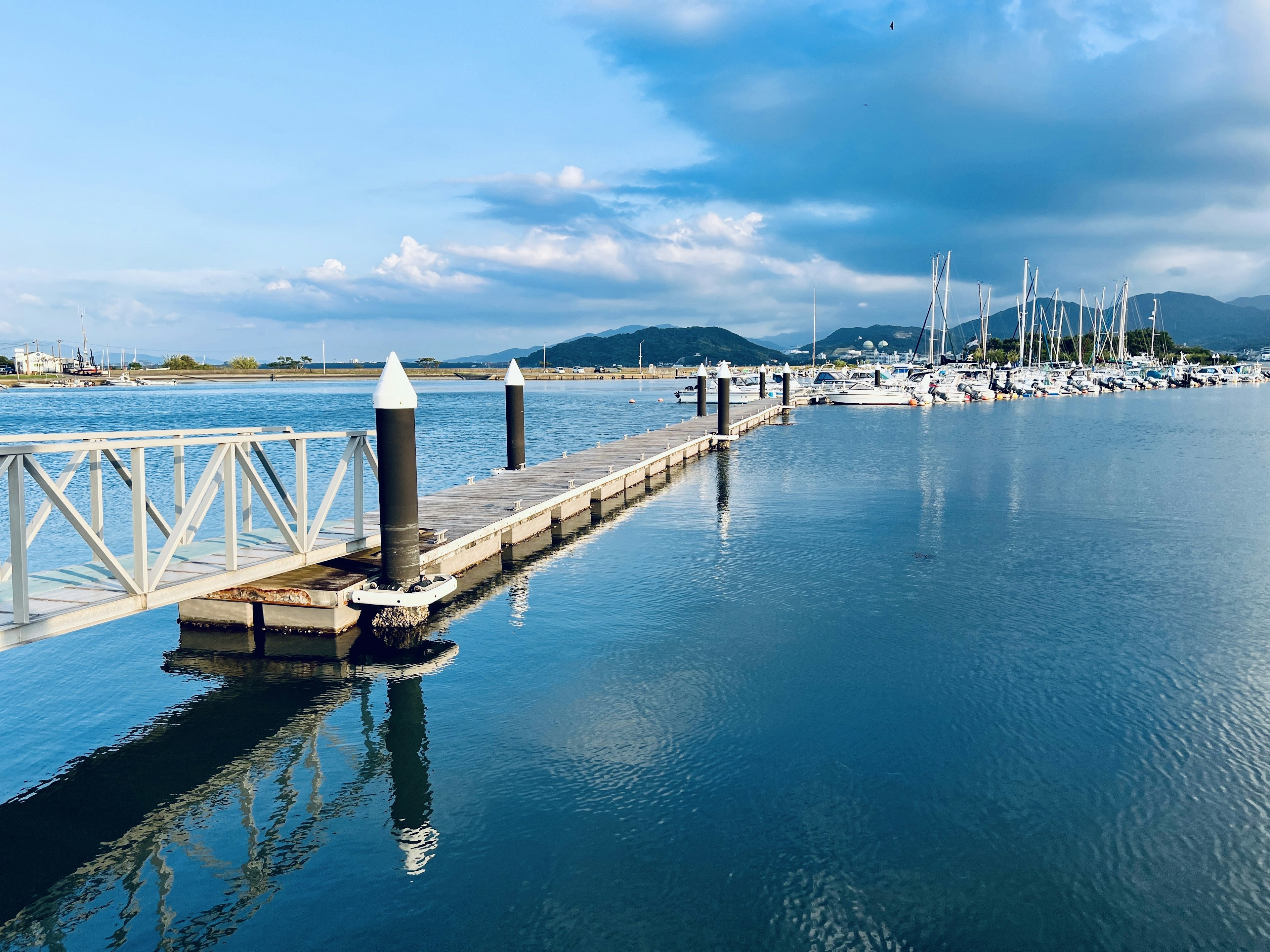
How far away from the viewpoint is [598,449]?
30.8 meters

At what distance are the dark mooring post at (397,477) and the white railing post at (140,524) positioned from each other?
2880 millimetres

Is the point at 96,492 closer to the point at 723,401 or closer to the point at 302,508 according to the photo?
the point at 302,508

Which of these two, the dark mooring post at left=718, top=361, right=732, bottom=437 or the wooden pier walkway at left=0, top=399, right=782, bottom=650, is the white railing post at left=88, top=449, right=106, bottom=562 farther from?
the dark mooring post at left=718, top=361, right=732, bottom=437

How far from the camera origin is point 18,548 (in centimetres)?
768

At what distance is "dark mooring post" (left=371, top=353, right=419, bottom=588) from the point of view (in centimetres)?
1138

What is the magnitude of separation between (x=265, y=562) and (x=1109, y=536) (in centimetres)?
1822

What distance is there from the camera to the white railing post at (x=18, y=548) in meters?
7.60

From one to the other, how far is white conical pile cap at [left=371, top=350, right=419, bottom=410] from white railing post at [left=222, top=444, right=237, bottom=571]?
1962mm

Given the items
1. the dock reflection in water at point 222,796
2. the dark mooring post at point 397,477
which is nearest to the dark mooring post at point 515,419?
the dark mooring post at point 397,477

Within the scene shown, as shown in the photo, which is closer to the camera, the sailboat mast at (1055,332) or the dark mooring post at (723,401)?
the dark mooring post at (723,401)

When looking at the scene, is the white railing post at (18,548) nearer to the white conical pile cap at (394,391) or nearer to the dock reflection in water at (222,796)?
the dock reflection in water at (222,796)

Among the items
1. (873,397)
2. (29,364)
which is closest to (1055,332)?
(873,397)

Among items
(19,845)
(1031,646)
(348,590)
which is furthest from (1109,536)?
(19,845)

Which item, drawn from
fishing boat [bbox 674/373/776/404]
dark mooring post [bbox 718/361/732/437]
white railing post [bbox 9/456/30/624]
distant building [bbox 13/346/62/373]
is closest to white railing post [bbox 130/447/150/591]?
white railing post [bbox 9/456/30/624]
